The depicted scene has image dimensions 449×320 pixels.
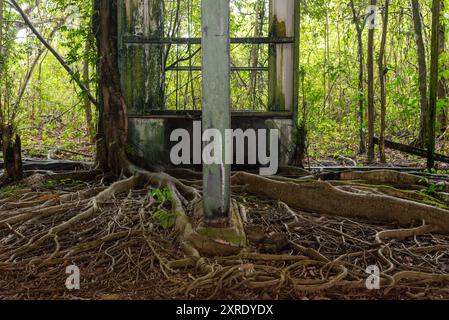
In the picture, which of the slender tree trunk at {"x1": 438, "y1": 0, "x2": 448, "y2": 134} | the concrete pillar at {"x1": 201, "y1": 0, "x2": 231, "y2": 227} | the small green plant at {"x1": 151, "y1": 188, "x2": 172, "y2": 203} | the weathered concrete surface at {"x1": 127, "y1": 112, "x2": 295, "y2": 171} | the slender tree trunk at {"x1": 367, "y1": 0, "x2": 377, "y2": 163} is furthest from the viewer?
the slender tree trunk at {"x1": 438, "y1": 0, "x2": 448, "y2": 134}

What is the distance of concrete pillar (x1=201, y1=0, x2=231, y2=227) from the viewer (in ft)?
13.7

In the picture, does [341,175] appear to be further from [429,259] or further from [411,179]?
[429,259]

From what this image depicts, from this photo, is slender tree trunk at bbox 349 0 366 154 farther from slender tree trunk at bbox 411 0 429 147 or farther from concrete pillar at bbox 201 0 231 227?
concrete pillar at bbox 201 0 231 227

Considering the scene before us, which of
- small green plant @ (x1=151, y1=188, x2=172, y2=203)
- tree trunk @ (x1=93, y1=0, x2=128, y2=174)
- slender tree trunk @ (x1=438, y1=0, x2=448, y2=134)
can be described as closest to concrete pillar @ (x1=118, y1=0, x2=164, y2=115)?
tree trunk @ (x1=93, y1=0, x2=128, y2=174)

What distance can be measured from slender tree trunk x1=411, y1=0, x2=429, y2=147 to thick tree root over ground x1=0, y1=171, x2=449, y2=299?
4.33 m

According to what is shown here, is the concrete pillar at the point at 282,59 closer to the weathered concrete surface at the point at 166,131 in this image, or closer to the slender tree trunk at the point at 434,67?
the weathered concrete surface at the point at 166,131

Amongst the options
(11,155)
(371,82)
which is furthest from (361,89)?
(11,155)

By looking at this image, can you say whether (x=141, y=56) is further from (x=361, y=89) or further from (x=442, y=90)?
(x=442, y=90)

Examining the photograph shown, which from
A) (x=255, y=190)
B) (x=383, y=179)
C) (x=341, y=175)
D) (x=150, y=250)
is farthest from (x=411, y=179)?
(x=150, y=250)

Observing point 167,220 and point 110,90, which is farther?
point 110,90

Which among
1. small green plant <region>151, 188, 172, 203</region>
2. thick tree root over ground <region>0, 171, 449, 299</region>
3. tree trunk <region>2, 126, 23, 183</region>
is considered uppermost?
tree trunk <region>2, 126, 23, 183</region>

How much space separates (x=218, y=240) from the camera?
428 centimetres

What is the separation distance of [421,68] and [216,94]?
760cm

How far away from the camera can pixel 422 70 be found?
10359mm
